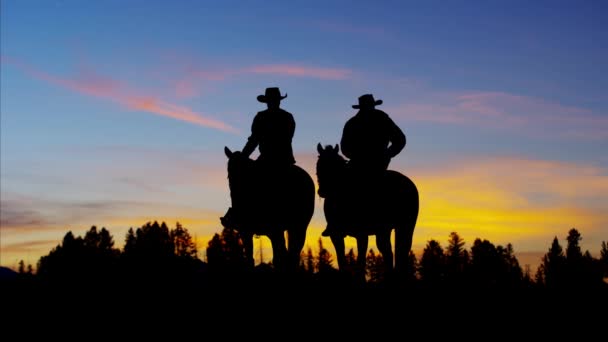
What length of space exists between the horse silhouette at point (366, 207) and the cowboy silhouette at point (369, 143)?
0.11 metres

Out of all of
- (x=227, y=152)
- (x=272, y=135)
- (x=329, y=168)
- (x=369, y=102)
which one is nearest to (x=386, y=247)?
(x=329, y=168)

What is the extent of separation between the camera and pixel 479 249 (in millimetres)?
136250

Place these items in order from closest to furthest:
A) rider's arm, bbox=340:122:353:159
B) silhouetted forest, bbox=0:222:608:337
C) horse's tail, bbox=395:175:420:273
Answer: silhouetted forest, bbox=0:222:608:337
horse's tail, bbox=395:175:420:273
rider's arm, bbox=340:122:353:159

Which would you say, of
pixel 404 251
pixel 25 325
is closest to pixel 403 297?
pixel 404 251

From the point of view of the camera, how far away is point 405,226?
17.1m

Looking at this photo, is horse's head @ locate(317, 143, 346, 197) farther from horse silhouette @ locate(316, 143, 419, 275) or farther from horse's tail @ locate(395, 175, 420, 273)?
horse's tail @ locate(395, 175, 420, 273)

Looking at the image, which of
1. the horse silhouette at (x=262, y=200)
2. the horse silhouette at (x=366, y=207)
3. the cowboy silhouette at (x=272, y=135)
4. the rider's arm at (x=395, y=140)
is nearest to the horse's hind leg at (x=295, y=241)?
the horse silhouette at (x=262, y=200)

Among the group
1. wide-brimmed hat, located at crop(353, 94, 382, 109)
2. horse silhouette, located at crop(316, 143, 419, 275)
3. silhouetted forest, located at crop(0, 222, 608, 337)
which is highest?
wide-brimmed hat, located at crop(353, 94, 382, 109)

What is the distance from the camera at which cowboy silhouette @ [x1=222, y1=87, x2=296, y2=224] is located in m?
17.7

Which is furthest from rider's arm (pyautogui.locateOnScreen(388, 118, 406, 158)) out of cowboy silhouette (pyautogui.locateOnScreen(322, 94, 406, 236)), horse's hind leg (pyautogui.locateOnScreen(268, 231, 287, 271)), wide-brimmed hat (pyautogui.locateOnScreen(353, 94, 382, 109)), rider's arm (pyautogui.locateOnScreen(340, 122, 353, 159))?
horse's hind leg (pyautogui.locateOnScreen(268, 231, 287, 271))

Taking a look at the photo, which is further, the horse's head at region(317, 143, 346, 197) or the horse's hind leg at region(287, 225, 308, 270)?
the horse's hind leg at region(287, 225, 308, 270)

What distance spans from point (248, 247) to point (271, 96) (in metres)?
4.08

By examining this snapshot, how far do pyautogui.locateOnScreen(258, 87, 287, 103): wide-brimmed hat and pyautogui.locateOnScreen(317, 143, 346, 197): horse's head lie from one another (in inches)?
81.6

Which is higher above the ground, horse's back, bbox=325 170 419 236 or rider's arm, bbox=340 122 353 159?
rider's arm, bbox=340 122 353 159
